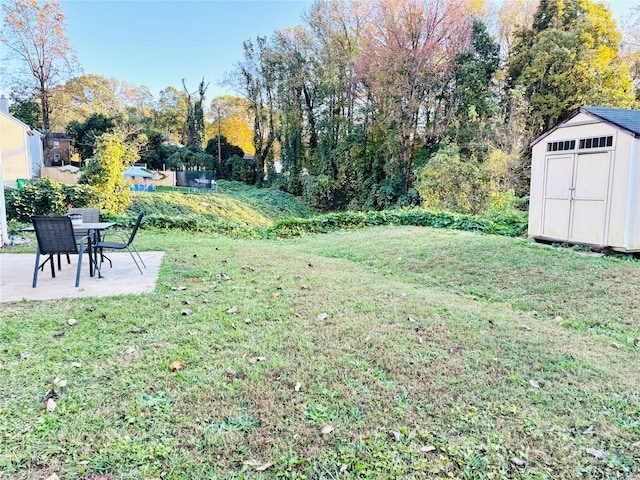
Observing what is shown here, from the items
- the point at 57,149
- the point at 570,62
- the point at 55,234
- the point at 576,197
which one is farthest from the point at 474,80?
the point at 57,149

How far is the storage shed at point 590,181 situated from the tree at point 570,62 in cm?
893

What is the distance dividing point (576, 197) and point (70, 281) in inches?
297

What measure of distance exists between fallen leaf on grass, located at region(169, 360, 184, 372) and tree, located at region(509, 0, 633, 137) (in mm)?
16076

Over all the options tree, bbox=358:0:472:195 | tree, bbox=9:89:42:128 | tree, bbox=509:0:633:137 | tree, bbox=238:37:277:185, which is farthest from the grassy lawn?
tree, bbox=9:89:42:128

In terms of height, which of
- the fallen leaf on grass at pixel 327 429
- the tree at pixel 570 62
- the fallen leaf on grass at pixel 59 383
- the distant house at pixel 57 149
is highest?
the tree at pixel 570 62

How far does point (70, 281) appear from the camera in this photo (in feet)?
14.4

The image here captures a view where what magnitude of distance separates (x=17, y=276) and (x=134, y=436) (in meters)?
3.82

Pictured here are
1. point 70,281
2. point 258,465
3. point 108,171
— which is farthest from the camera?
point 108,171

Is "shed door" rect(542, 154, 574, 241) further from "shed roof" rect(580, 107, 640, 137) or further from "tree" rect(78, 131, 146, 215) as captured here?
"tree" rect(78, 131, 146, 215)

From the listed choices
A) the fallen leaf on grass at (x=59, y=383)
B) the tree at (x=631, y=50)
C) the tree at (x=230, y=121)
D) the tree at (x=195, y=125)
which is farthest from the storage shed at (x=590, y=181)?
the tree at (x=230, y=121)

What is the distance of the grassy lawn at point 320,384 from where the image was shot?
1.73 metres

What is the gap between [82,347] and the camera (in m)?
2.67

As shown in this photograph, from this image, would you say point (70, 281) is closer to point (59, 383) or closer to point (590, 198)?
point (59, 383)

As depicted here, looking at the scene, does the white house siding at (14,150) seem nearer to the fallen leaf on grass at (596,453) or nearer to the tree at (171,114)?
the fallen leaf on grass at (596,453)
